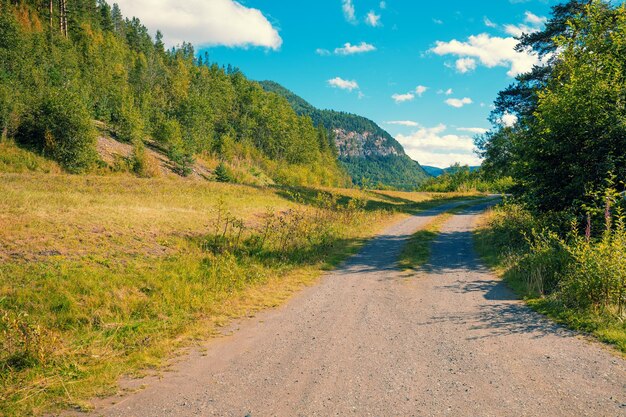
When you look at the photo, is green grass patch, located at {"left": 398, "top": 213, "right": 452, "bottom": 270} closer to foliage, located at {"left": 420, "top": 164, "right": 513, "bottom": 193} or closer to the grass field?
the grass field

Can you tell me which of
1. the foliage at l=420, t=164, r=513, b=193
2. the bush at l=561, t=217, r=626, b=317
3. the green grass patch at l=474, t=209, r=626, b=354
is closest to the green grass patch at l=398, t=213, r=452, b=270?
the green grass patch at l=474, t=209, r=626, b=354

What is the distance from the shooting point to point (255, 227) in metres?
17.7

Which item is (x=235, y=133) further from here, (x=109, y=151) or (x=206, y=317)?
(x=206, y=317)

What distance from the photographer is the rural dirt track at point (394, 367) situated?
15.2 ft

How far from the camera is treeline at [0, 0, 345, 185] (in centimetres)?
3066

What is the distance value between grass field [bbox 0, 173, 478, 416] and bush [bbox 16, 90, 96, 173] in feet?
38.0

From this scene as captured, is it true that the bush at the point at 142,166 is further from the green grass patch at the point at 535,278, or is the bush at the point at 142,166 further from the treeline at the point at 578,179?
the treeline at the point at 578,179

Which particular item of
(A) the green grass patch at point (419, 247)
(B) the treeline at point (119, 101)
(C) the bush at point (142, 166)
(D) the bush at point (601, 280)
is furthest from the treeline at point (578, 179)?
(B) the treeline at point (119, 101)

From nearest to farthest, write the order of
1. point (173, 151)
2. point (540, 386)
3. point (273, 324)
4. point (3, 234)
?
point (540, 386)
point (273, 324)
point (3, 234)
point (173, 151)

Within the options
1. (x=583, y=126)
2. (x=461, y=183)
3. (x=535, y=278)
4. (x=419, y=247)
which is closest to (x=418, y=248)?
(x=419, y=247)

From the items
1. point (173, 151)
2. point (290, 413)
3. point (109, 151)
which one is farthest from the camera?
point (173, 151)

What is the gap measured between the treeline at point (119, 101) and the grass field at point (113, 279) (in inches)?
578

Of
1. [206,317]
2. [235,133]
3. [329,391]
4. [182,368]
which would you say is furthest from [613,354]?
[235,133]

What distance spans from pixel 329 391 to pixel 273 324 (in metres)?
3.03
